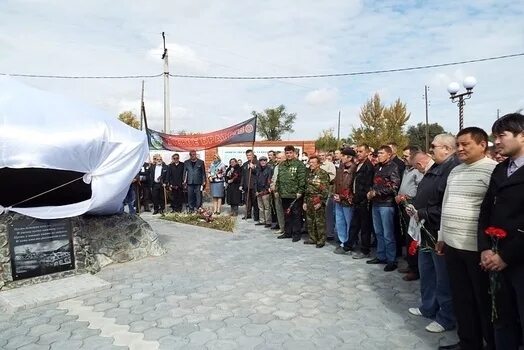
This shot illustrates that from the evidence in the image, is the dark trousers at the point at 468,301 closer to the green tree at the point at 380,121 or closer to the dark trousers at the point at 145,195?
the dark trousers at the point at 145,195

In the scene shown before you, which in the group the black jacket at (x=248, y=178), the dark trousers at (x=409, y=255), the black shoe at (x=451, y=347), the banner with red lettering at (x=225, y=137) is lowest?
the black shoe at (x=451, y=347)

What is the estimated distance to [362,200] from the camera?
629 centimetres

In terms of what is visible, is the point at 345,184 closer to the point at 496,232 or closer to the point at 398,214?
the point at 398,214

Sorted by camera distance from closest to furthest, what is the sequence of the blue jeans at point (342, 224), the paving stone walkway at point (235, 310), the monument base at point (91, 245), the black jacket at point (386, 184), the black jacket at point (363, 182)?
the paving stone walkway at point (235, 310) → the monument base at point (91, 245) → the black jacket at point (386, 184) → the black jacket at point (363, 182) → the blue jeans at point (342, 224)

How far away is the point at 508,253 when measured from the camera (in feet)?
8.35

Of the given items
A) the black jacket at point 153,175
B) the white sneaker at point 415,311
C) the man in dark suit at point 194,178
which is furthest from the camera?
the black jacket at point 153,175

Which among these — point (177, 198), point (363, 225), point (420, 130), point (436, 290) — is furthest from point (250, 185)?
point (420, 130)

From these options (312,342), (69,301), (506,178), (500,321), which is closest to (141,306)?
(69,301)

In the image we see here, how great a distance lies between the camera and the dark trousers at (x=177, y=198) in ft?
39.2

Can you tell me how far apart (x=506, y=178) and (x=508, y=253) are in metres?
0.47

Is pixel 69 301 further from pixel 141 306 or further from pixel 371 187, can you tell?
pixel 371 187

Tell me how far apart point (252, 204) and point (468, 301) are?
801 cm

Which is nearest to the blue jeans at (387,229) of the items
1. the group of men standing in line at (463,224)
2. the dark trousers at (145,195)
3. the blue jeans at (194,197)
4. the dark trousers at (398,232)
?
the group of men standing in line at (463,224)

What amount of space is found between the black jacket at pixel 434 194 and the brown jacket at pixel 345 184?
8.45 feet
